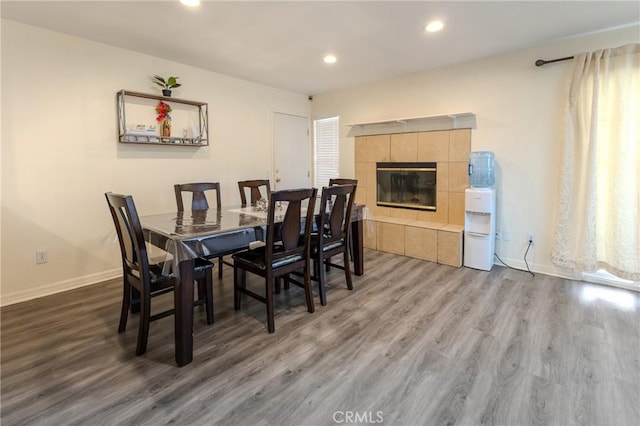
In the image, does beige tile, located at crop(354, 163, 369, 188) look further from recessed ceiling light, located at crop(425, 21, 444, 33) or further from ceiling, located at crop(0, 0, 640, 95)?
recessed ceiling light, located at crop(425, 21, 444, 33)

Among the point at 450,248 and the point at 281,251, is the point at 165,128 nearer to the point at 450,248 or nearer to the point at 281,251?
the point at 281,251

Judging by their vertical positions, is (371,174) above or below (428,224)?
above

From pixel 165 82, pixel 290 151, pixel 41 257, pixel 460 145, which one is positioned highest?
pixel 165 82

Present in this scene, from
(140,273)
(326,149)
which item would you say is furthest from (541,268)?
(140,273)

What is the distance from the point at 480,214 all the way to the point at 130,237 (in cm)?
346

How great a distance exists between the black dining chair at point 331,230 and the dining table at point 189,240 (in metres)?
0.52

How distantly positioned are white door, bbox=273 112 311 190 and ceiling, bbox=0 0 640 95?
1.36 m

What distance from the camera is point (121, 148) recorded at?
351cm

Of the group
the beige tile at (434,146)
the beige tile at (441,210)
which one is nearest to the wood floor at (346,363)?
the beige tile at (441,210)

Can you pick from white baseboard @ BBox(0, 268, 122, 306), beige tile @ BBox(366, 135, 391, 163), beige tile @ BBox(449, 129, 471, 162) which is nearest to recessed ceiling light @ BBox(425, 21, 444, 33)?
beige tile @ BBox(449, 129, 471, 162)

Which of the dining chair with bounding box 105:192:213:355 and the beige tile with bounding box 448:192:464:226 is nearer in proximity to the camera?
the dining chair with bounding box 105:192:213:355

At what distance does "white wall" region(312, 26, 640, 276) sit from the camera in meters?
A: 3.39

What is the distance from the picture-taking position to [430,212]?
4461 mm

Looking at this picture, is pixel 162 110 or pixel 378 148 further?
pixel 378 148
